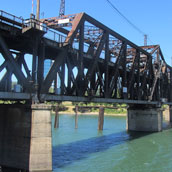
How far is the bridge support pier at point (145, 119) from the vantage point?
200 ft

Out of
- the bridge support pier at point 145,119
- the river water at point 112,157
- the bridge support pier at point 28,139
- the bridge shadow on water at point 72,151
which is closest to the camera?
the bridge support pier at point 28,139

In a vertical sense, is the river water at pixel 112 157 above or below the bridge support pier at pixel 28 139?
below

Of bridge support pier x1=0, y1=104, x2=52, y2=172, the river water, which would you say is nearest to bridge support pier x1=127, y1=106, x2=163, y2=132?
the river water

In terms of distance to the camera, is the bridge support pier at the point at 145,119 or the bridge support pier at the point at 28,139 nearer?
the bridge support pier at the point at 28,139

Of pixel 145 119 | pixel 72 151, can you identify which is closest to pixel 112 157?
pixel 72 151

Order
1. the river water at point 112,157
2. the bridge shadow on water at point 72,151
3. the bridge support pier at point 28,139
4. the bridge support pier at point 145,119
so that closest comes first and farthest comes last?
1. the bridge support pier at point 28,139
2. the river water at point 112,157
3. the bridge shadow on water at point 72,151
4. the bridge support pier at point 145,119

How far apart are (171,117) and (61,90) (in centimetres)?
7230

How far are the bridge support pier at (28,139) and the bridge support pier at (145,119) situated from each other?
1681 inches

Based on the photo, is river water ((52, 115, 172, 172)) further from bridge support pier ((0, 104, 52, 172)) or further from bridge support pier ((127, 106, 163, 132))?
bridge support pier ((127, 106, 163, 132))

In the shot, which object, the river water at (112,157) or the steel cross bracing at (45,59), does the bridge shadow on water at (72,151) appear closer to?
the river water at (112,157)

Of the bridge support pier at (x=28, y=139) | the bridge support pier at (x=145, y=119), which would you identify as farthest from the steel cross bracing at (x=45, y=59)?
the bridge support pier at (x=145, y=119)

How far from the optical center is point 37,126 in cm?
2123

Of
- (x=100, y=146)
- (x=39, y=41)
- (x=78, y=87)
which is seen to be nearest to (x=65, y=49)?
(x=39, y=41)

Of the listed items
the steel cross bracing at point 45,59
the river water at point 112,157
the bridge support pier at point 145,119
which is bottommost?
the river water at point 112,157
